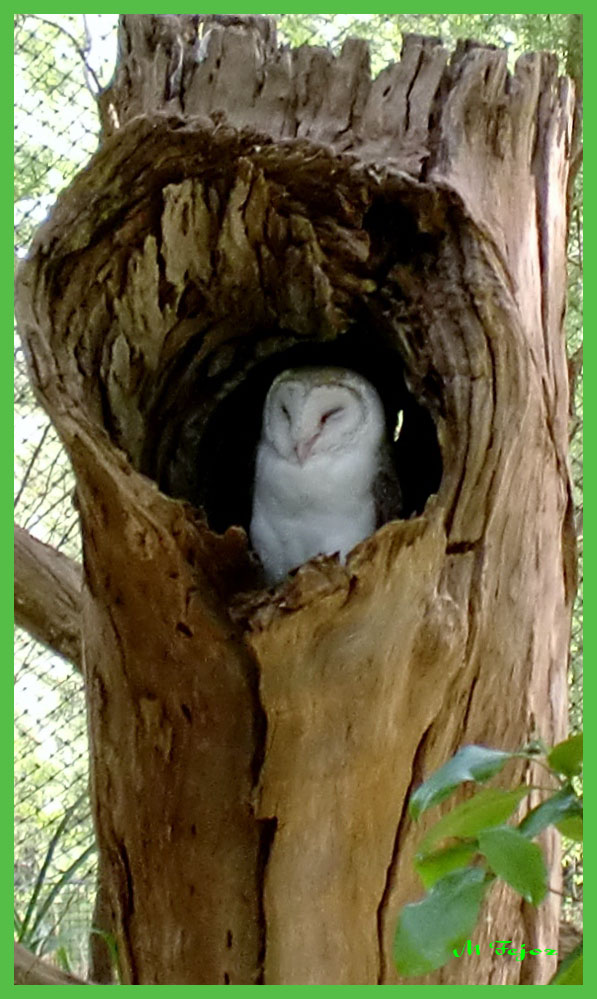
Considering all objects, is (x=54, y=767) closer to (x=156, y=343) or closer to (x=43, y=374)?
(x=156, y=343)

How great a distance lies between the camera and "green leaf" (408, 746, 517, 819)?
0.89 m

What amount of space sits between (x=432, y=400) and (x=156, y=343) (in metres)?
0.38

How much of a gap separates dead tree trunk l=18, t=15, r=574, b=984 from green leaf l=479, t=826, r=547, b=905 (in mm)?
441

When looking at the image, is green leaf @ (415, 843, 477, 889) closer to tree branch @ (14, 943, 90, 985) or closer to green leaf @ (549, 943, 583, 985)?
green leaf @ (549, 943, 583, 985)

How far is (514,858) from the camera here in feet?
2.65

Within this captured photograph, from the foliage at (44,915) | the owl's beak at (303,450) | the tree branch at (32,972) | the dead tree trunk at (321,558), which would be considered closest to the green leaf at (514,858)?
the dead tree trunk at (321,558)

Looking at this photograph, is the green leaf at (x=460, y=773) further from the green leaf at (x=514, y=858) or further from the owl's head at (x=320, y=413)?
the owl's head at (x=320, y=413)

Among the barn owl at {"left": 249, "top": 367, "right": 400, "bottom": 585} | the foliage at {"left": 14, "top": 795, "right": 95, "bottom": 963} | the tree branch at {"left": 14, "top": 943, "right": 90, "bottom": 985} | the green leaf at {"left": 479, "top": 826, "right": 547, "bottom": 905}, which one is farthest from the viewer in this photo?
the barn owl at {"left": 249, "top": 367, "right": 400, "bottom": 585}

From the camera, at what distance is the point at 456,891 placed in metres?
0.84

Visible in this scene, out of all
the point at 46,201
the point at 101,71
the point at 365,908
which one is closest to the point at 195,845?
the point at 365,908

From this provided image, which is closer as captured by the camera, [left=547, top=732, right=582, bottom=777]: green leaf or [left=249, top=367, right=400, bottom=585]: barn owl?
[left=547, top=732, right=582, bottom=777]: green leaf

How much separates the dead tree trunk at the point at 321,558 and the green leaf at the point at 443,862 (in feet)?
1.23

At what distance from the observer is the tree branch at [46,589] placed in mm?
1806

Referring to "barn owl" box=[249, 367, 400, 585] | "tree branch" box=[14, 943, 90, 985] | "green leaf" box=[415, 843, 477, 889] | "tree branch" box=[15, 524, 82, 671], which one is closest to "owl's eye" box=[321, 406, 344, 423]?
"barn owl" box=[249, 367, 400, 585]
